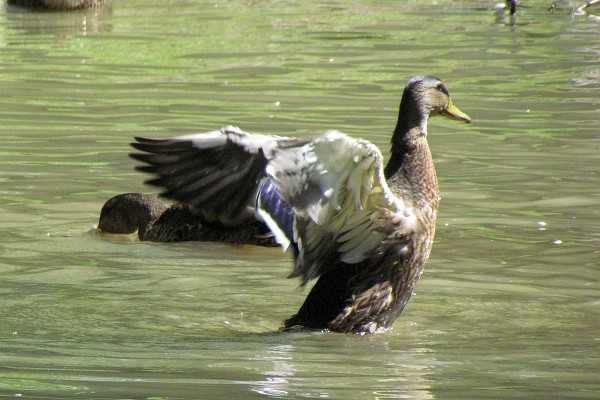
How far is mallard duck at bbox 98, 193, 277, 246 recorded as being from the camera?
26.2ft

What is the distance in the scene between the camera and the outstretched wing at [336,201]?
5.51m

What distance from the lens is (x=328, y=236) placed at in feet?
19.8

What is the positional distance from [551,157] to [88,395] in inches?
256

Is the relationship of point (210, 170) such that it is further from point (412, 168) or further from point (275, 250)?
point (275, 250)

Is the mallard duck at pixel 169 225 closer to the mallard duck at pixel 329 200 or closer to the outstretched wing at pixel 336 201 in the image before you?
the mallard duck at pixel 329 200

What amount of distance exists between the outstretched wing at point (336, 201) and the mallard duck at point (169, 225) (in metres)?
1.85

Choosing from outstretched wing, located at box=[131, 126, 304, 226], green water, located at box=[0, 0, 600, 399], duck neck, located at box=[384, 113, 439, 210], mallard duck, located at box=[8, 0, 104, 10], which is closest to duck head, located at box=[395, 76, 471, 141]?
duck neck, located at box=[384, 113, 439, 210]

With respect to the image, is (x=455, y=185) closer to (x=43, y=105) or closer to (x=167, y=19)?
(x=43, y=105)

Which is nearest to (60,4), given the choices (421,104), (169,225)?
(169,225)

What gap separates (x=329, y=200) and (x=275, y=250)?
221 centimetres

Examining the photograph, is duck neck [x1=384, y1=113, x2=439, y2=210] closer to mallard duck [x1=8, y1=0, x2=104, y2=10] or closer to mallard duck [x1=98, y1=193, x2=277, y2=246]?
mallard duck [x1=98, y1=193, x2=277, y2=246]

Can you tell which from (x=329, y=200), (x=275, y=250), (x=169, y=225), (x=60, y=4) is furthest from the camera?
(x=60, y=4)

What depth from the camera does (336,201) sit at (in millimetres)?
5809

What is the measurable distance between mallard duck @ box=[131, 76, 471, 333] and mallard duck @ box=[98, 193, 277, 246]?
1707mm
